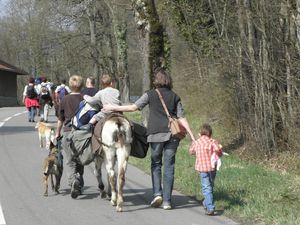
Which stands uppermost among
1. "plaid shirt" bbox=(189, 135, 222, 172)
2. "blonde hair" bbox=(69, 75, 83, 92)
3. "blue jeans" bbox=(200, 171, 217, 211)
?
"blonde hair" bbox=(69, 75, 83, 92)

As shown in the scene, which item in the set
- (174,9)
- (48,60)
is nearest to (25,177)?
(174,9)

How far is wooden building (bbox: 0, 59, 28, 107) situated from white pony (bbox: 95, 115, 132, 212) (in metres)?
47.4

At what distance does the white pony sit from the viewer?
842 cm

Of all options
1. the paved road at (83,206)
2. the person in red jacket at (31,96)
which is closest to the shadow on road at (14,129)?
the person in red jacket at (31,96)

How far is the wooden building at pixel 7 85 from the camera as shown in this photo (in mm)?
56125

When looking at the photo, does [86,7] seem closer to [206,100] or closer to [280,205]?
[206,100]

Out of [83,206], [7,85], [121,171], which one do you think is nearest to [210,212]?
[121,171]

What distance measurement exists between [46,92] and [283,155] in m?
13.2

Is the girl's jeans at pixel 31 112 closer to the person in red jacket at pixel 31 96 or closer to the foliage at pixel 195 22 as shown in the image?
the person in red jacket at pixel 31 96

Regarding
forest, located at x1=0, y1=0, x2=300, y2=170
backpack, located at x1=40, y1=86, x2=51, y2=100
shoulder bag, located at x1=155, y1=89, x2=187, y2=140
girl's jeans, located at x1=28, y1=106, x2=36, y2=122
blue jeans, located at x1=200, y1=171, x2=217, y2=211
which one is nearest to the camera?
blue jeans, located at x1=200, y1=171, x2=217, y2=211

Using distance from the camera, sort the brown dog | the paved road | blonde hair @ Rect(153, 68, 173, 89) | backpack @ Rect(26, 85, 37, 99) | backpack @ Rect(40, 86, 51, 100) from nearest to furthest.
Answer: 1. the paved road
2. blonde hair @ Rect(153, 68, 173, 89)
3. the brown dog
4. backpack @ Rect(40, 86, 51, 100)
5. backpack @ Rect(26, 85, 37, 99)

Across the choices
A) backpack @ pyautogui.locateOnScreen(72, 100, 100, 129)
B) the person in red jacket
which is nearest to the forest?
backpack @ pyautogui.locateOnScreen(72, 100, 100, 129)

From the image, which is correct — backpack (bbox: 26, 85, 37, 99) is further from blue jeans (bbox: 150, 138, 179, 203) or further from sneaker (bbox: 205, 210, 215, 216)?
sneaker (bbox: 205, 210, 215, 216)

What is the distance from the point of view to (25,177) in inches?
449
